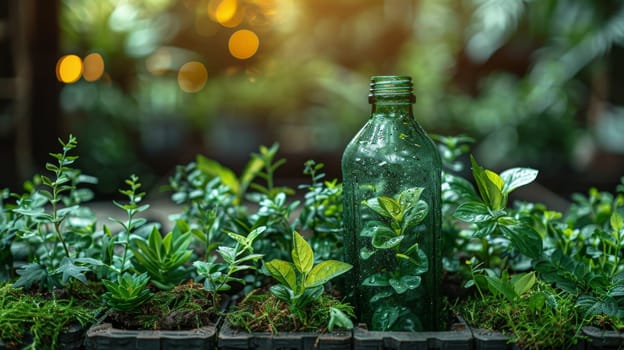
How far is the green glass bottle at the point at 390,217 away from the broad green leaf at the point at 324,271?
56 millimetres

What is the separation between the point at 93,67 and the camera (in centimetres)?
373

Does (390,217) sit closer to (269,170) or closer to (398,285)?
(398,285)

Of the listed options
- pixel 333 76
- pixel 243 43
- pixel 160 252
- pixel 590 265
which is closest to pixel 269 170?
pixel 160 252

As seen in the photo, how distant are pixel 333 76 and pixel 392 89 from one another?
3436 millimetres

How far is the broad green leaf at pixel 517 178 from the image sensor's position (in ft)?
2.46

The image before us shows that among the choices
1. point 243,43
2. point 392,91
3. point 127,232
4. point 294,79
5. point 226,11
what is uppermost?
point 226,11

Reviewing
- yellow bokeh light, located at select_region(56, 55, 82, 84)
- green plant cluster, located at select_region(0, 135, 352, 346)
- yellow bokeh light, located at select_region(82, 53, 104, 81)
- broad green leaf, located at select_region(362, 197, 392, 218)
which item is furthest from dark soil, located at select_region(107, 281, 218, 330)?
yellow bokeh light, located at select_region(82, 53, 104, 81)

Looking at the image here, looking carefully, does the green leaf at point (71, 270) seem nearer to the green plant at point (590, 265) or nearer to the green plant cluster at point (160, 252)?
the green plant cluster at point (160, 252)

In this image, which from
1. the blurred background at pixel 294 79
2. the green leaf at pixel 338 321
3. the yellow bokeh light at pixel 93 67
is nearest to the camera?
the green leaf at pixel 338 321

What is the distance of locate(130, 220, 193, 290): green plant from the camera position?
2.56 feet

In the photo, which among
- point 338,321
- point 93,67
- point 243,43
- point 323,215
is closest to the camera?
point 338,321

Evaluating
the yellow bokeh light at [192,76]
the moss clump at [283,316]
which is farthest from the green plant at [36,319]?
the yellow bokeh light at [192,76]

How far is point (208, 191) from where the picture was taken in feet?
3.00

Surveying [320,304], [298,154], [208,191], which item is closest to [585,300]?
[320,304]
